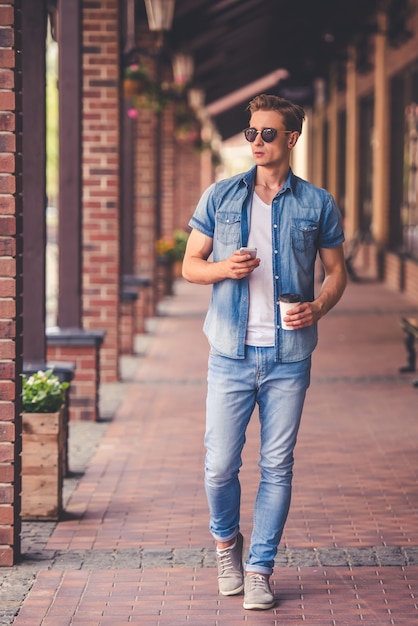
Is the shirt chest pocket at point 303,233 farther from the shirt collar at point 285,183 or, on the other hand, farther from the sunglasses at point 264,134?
the sunglasses at point 264,134

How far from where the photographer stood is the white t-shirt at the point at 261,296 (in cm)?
464

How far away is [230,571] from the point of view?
487 centimetres

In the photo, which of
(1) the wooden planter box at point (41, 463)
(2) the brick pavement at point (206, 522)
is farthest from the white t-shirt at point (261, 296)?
(1) the wooden planter box at point (41, 463)

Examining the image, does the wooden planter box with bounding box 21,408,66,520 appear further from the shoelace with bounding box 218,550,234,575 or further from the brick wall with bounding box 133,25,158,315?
the brick wall with bounding box 133,25,158,315

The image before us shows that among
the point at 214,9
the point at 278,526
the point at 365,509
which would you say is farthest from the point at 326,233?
the point at 214,9

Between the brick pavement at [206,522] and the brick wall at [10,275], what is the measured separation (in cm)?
31

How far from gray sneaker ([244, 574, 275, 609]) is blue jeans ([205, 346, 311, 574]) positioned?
3 cm

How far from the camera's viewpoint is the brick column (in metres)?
9.99

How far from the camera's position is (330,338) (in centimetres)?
1384

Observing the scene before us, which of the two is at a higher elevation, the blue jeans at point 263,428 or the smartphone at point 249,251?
the smartphone at point 249,251

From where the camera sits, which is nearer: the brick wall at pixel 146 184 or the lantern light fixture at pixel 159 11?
the lantern light fixture at pixel 159 11

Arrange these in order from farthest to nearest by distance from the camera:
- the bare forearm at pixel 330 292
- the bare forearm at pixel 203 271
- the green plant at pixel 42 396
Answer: the green plant at pixel 42 396
the bare forearm at pixel 330 292
the bare forearm at pixel 203 271

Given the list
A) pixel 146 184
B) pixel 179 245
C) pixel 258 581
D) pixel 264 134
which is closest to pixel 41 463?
pixel 258 581

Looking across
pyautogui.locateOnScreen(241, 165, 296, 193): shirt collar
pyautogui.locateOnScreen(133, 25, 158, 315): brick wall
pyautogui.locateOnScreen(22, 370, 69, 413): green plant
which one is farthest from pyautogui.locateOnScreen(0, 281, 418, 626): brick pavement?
pyautogui.locateOnScreen(133, 25, 158, 315): brick wall
